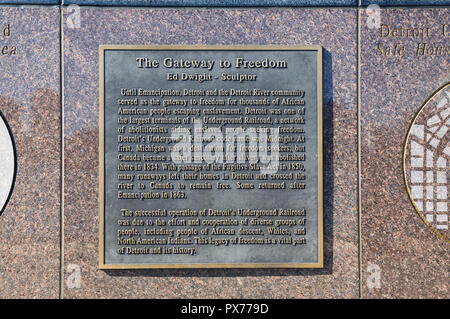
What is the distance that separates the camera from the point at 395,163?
16.8ft

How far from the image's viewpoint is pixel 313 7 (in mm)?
5160

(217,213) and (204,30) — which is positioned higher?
(204,30)

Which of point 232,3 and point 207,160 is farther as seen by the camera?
point 232,3

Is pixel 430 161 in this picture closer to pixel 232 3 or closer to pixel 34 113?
pixel 232 3

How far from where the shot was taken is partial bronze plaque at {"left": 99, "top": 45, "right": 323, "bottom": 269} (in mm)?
4977

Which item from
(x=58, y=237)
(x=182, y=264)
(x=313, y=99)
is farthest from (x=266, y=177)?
(x=58, y=237)

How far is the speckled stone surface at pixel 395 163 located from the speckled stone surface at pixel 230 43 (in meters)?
0.17

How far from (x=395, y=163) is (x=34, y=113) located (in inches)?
171

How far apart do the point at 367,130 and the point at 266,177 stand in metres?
1.34

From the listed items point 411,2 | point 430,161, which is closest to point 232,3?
point 411,2

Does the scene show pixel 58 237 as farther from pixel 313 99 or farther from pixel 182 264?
pixel 313 99

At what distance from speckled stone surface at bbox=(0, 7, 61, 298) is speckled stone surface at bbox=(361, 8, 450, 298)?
3.66 meters

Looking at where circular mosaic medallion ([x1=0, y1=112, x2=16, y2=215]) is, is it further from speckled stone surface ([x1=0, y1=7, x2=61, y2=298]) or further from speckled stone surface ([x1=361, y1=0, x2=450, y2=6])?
speckled stone surface ([x1=361, y1=0, x2=450, y2=6])

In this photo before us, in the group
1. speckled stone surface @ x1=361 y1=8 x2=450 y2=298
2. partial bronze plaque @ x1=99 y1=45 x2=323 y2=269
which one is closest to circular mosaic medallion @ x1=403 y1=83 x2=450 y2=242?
speckled stone surface @ x1=361 y1=8 x2=450 y2=298
